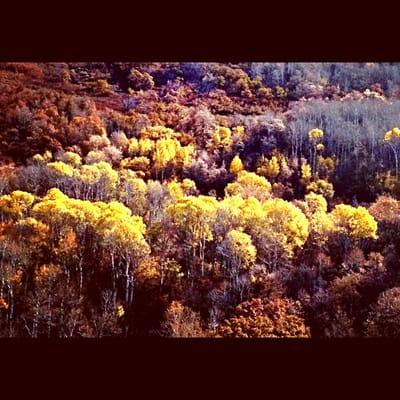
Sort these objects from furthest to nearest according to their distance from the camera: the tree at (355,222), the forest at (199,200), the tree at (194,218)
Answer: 1. the tree at (194,218)
2. the tree at (355,222)
3. the forest at (199,200)

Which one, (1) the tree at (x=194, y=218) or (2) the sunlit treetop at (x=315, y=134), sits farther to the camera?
(2) the sunlit treetop at (x=315, y=134)

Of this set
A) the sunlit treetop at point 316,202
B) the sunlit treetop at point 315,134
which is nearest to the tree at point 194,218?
the sunlit treetop at point 316,202

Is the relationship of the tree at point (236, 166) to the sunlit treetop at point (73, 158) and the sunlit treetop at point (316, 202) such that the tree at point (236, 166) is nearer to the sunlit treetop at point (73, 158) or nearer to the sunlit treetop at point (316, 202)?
the sunlit treetop at point (316, 202)

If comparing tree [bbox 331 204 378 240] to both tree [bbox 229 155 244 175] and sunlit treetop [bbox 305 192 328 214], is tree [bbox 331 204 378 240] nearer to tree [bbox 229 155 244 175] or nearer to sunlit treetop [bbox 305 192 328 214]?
sunlit treetop [bbox 305 192 328 214]

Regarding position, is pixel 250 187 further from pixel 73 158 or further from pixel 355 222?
pixel 73 158

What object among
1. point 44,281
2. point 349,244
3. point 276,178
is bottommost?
point 44,281

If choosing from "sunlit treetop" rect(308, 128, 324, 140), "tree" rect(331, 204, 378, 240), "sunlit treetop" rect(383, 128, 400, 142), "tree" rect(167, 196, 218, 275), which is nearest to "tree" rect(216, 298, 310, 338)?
"tree" rect(167, 196, 218, 275)
